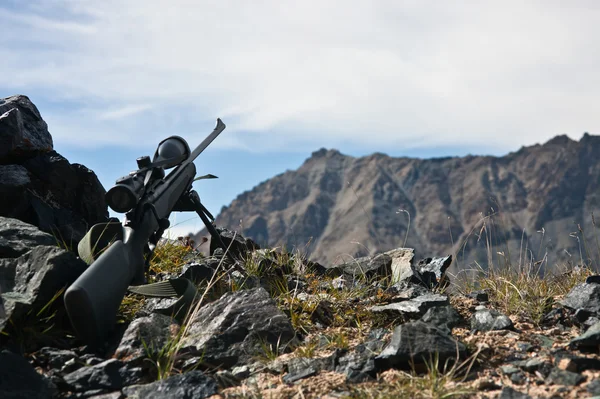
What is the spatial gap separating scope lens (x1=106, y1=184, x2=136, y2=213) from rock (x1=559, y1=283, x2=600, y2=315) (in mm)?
4505

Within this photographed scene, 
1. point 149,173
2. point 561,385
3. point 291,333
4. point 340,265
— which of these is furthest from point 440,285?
point 149,173

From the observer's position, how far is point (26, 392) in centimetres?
466

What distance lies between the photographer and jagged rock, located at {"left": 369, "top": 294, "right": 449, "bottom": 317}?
5.98 metres

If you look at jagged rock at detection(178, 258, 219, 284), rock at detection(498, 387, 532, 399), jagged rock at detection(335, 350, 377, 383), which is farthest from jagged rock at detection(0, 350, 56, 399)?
rock at detection(498, 387, 532, 399)

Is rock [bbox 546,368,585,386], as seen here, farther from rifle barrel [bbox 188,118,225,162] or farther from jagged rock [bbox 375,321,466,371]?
rifle barrel [bbox 188,118,225,162]

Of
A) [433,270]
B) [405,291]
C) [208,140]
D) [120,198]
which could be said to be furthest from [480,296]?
[208,140]

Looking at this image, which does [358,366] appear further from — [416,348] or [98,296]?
[98,296]

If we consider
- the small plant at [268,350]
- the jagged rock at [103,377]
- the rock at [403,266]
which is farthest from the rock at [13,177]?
the rock at [403,266]

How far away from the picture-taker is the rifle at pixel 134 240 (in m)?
5.36

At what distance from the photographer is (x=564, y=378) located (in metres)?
4.50

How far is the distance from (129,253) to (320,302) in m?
2.09

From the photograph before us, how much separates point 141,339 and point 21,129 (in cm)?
495

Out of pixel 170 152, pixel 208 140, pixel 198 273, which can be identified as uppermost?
pixel 208 140

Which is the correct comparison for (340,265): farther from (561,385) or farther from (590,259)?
(561,385)
